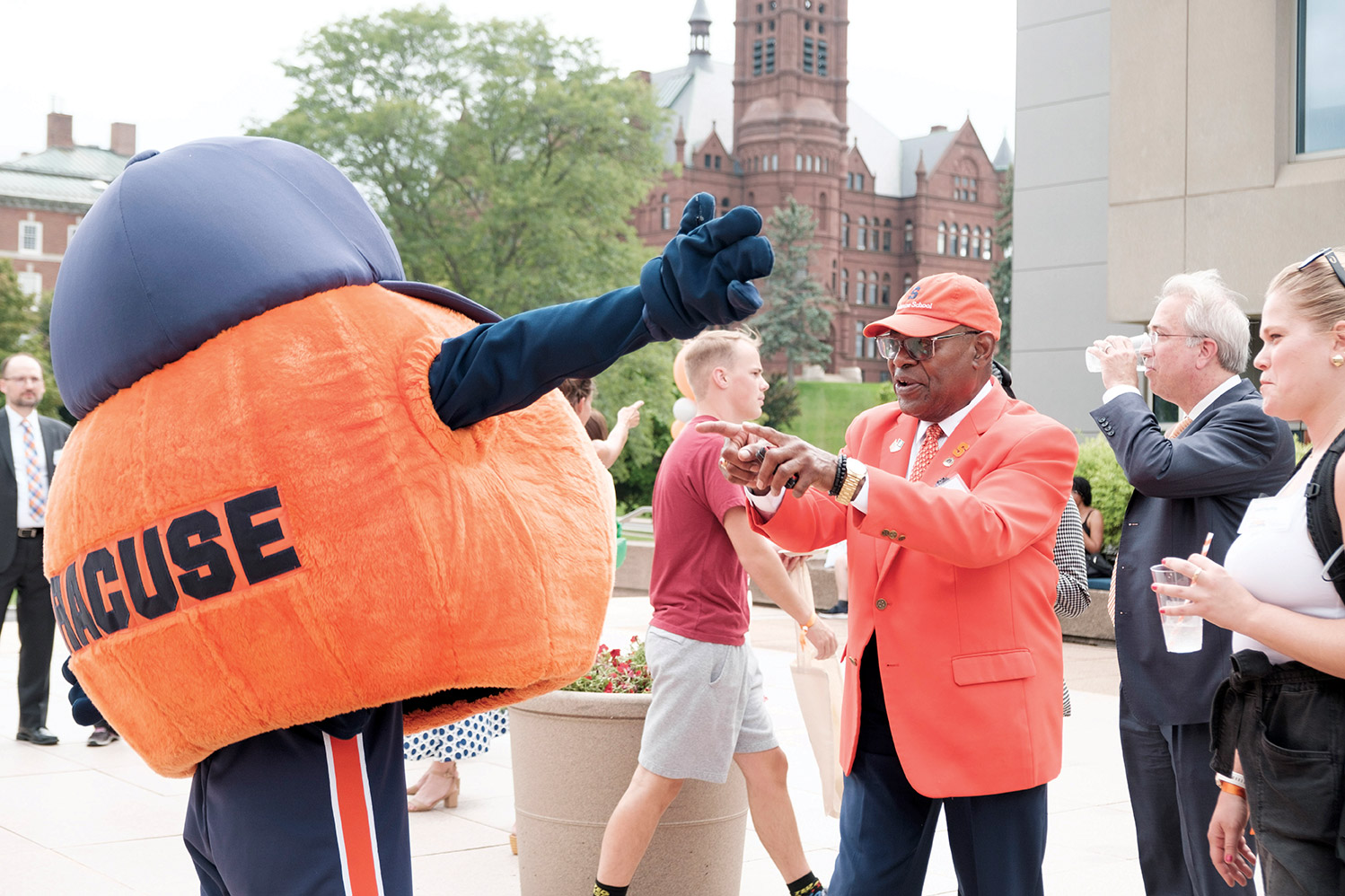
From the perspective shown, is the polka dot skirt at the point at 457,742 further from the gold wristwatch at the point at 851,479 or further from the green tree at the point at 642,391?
the green tree at the point at 642,391

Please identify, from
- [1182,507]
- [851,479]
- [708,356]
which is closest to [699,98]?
[708,356]

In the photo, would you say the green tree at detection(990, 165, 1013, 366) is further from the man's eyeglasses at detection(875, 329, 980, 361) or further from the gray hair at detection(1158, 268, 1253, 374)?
the man's eyeglasses at detection(875, 329, 980, 361)

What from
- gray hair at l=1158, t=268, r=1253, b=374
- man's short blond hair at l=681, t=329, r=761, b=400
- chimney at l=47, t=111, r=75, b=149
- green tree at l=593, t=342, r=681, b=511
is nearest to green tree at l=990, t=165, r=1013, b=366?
green tree at l=593, t=342, r=681, b=511

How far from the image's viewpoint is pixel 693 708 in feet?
13.5

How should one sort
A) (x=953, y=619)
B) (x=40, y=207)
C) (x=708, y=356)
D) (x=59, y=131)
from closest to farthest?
(x=953, y=619), (x=708, y=356), (x=40, y=207), (x=59, y=131)

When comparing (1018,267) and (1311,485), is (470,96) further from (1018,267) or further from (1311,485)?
(1311,485)

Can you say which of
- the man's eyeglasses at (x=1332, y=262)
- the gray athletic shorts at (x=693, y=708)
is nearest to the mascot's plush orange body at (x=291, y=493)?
the man's eyeglasses at (x=1332, y=262)

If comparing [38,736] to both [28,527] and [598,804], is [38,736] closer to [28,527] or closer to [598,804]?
[28,527]

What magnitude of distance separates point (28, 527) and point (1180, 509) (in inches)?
273

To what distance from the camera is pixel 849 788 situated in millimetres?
3283

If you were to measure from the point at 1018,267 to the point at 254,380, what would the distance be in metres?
19.2

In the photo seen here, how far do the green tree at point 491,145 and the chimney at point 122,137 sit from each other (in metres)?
55.7

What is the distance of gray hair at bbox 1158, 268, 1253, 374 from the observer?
3.82m

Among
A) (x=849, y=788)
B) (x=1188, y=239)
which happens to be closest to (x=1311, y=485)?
(x=849, y=788)
